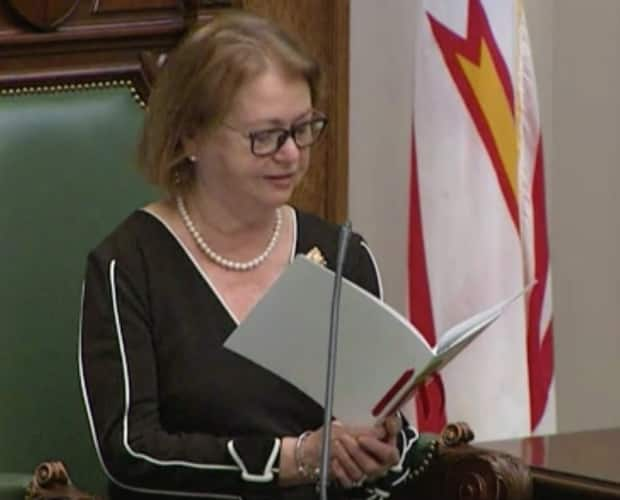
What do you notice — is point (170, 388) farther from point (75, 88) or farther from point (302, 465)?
point (75, 88)

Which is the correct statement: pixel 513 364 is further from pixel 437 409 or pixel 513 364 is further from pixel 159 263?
pixel 159 263

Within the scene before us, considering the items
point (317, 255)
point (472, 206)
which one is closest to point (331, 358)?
point (317, 255)

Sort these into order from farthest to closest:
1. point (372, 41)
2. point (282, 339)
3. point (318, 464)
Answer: point (372, 41)
point (318, 464)
point (282, 339)

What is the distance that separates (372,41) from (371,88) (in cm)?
11

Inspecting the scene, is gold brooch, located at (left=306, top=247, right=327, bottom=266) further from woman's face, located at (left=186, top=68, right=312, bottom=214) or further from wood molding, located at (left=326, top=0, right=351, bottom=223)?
wood molding, located at (left=326, top=0, right=351, bottom=223)

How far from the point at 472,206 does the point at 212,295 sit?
2.71ft

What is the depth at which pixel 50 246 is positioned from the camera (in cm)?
256

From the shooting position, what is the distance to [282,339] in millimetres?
1958

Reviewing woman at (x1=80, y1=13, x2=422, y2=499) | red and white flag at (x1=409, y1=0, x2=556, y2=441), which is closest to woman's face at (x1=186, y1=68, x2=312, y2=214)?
woman at (x1=80, y1=13, x2=422, y2=499)

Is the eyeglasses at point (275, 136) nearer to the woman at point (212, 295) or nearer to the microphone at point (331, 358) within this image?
the woman at point (212, 295)

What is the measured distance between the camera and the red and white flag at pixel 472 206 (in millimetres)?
2918

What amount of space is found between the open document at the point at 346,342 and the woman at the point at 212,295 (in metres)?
0.11

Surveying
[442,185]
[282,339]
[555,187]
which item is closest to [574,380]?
[555,187]

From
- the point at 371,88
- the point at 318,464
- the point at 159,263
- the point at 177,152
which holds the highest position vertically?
the point at 371,88
